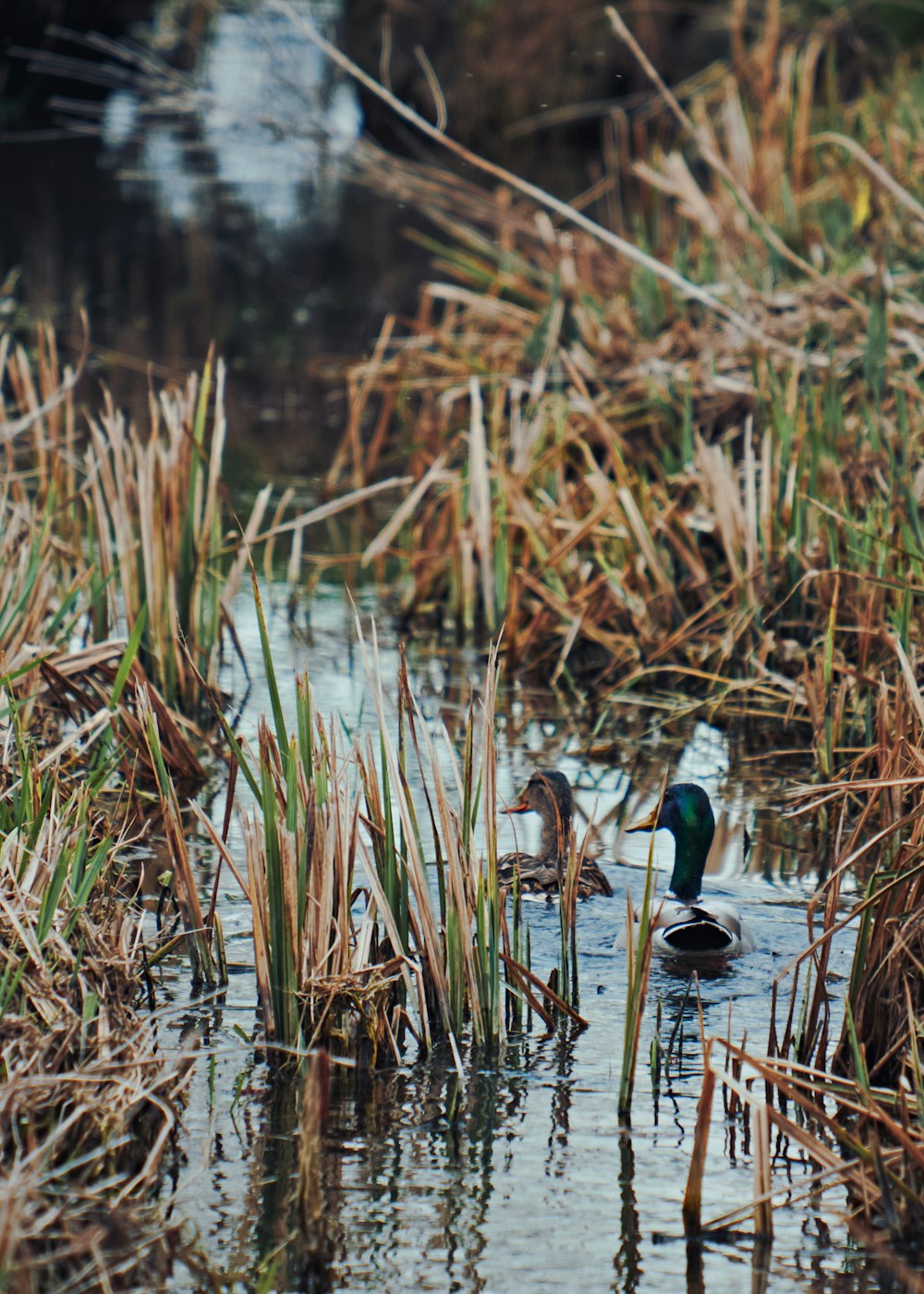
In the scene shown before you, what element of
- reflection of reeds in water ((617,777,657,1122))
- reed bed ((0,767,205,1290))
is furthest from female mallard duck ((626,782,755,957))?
reed bed ((0,767,205,1290))

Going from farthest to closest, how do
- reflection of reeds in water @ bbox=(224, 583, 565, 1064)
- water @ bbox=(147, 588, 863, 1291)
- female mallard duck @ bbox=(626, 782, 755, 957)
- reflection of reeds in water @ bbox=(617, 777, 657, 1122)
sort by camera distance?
female mallard duck @ bbox=(626, 782, 755, 957) → reflection of reeds in water @ bbox=(224, 583, 565, 1064) → reflection of reeds in water @ bbox=(617, 777, 657, 1122) → water @ bbox=(147, 588, 863, 1291)

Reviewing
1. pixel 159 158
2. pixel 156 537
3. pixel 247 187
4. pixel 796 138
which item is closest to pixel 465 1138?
pixel 156 537

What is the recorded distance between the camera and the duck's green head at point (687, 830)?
4.18 m

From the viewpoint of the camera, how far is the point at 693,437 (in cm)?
685

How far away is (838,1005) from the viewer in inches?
139

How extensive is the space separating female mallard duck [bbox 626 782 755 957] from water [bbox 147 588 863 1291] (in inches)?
2.8

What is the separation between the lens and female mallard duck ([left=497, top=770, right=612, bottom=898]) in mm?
A: 4145

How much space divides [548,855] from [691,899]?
39 cm

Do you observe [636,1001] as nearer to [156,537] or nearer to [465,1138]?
[465,1138]

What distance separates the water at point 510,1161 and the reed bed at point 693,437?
1189 millimetres

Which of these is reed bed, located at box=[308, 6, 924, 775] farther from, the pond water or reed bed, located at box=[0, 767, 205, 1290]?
reed bed, located at box=[0, 767, 205, 1290]

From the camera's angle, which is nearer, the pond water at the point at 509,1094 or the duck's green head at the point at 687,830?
the pond water at the point at 509,1094

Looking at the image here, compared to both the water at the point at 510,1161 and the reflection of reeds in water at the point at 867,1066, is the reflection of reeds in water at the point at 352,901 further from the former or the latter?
the reflection of reeds in water at the point at 867,1066

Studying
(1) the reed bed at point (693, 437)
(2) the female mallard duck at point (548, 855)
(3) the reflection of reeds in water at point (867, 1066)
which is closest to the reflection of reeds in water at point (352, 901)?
(3) the reflection of reeds in water at point (867, 1066)
